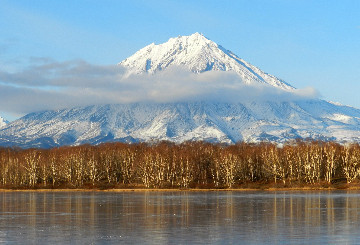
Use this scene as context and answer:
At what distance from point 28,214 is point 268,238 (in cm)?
3897

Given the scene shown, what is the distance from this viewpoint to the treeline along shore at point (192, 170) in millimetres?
160625

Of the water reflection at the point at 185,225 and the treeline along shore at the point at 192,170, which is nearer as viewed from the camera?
the water reflection at the point at 185,225

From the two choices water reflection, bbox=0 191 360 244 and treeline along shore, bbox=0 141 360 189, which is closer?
water reflection, bbox=0 191 360 244

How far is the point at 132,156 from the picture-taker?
182 meters

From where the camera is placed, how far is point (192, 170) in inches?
6570

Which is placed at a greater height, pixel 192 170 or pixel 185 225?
pixel 192 170

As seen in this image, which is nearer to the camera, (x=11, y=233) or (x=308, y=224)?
(x=11, y=233)

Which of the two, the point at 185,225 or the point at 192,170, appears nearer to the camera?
the point at 185,225

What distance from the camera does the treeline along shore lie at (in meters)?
161

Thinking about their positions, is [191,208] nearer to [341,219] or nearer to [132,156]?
[341,219]

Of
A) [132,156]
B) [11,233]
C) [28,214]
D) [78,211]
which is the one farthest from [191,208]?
[132,156]

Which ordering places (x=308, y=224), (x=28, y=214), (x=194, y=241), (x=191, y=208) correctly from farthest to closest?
1. (x=191, y=208)
2. (x=28, y=214)
3. (x=308, y=224)
4. (x=194, y=241)

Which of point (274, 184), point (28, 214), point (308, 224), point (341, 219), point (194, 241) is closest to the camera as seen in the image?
point (194, 241)

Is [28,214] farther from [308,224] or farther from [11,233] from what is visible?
[308,224]
